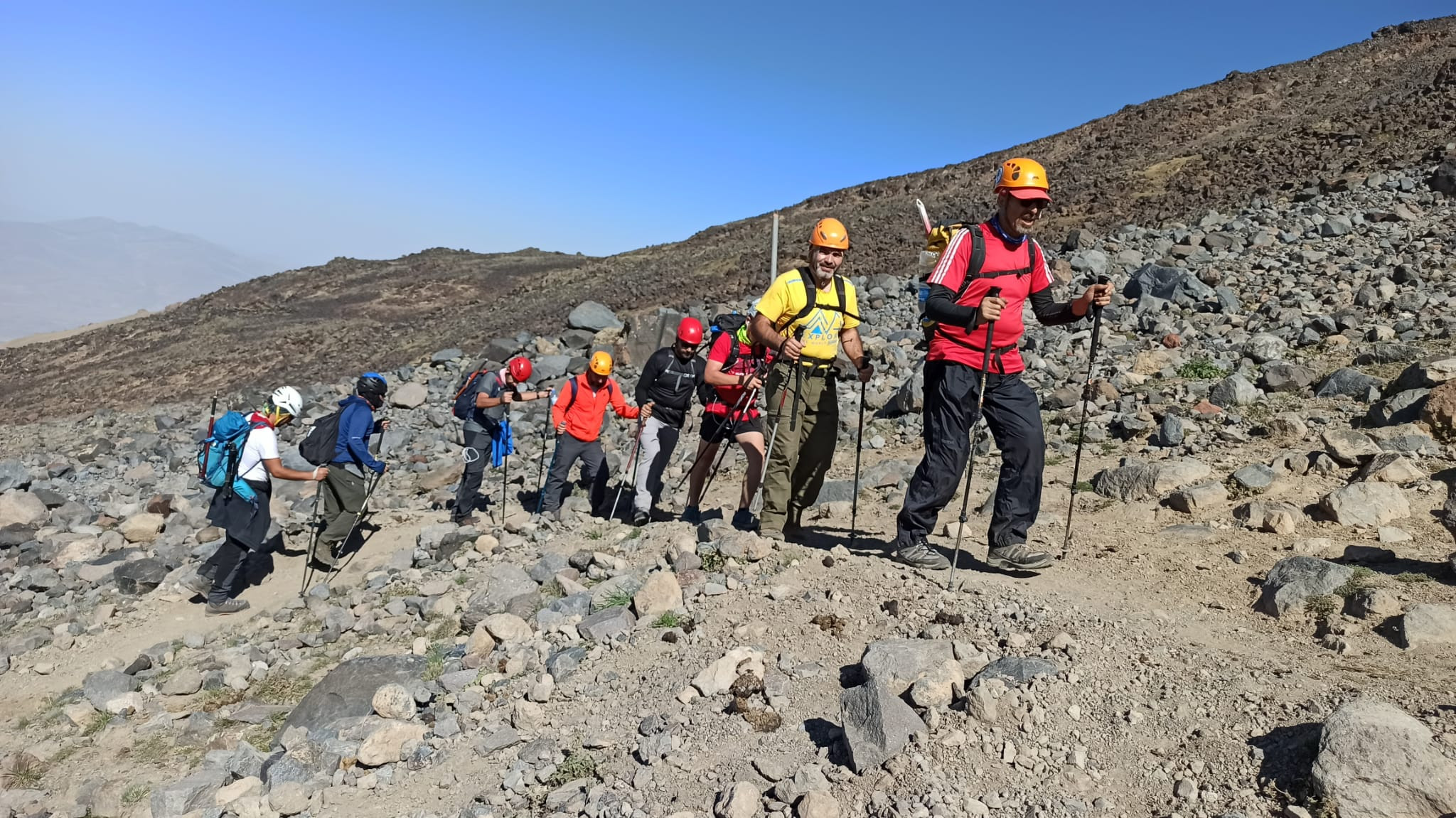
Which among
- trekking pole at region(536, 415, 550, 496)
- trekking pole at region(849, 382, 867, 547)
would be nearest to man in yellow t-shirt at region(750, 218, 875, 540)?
trekking pole at region(849, 382, 867, 547)

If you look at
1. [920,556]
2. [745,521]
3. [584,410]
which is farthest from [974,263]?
[584,410]

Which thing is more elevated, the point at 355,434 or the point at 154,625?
the point at 355,434

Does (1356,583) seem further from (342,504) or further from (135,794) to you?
(342,504)

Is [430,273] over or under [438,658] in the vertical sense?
over

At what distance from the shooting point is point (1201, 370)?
10.3 metres

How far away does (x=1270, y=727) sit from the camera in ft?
10.9

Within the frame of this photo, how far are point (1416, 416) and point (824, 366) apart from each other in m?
5.04

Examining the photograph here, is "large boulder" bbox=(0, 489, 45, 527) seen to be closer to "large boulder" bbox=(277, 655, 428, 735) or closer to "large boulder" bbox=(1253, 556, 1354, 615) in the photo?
"large boulder" bbox=(277, 655, 428, 735)

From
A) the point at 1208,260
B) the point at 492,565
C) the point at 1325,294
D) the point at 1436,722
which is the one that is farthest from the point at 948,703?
the point at 1208,260

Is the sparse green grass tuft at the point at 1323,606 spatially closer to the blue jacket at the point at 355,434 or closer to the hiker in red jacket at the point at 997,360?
the hiker in red jacket at the point at 997,360

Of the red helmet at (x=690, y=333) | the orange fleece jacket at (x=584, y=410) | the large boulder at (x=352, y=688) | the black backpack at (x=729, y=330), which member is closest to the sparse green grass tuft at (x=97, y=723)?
the large boulder at (x=352, y=688)

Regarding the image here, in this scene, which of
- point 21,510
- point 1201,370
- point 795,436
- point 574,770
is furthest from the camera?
point 21,510

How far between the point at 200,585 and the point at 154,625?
0.53 metres

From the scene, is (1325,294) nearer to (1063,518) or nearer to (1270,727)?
(1063,518)
